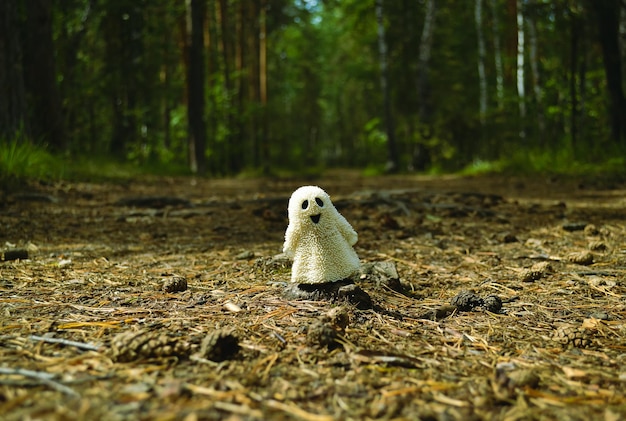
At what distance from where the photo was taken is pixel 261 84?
18875 millimetres

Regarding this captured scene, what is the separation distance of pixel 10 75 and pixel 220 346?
21.7 ft

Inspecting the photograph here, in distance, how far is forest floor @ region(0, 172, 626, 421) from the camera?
1164 millimetres

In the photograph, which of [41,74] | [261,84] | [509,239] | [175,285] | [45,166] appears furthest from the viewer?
[261,84]

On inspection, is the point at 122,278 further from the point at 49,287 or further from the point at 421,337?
the point at 421,337

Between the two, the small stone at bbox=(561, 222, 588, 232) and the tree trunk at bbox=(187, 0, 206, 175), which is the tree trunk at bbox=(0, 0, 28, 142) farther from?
the small stone at bbox=(561, 222, 588, 232)

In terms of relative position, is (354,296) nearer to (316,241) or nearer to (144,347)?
(316,241)

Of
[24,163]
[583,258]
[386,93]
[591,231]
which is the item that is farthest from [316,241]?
[386,93]

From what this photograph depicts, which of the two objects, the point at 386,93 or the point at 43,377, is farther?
the point at 386,93

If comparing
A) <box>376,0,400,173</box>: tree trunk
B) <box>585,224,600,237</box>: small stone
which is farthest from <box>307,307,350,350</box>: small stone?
<box>376,0,400,173</box>: tree trunk

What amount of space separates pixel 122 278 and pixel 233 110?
13980 mm

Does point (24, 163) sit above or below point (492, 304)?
above

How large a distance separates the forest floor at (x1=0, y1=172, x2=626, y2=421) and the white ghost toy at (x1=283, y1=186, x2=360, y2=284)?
13 centimetres

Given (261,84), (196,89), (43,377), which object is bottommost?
(43,377)

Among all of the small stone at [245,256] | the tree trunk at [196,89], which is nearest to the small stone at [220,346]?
the small stone at [245,256]
